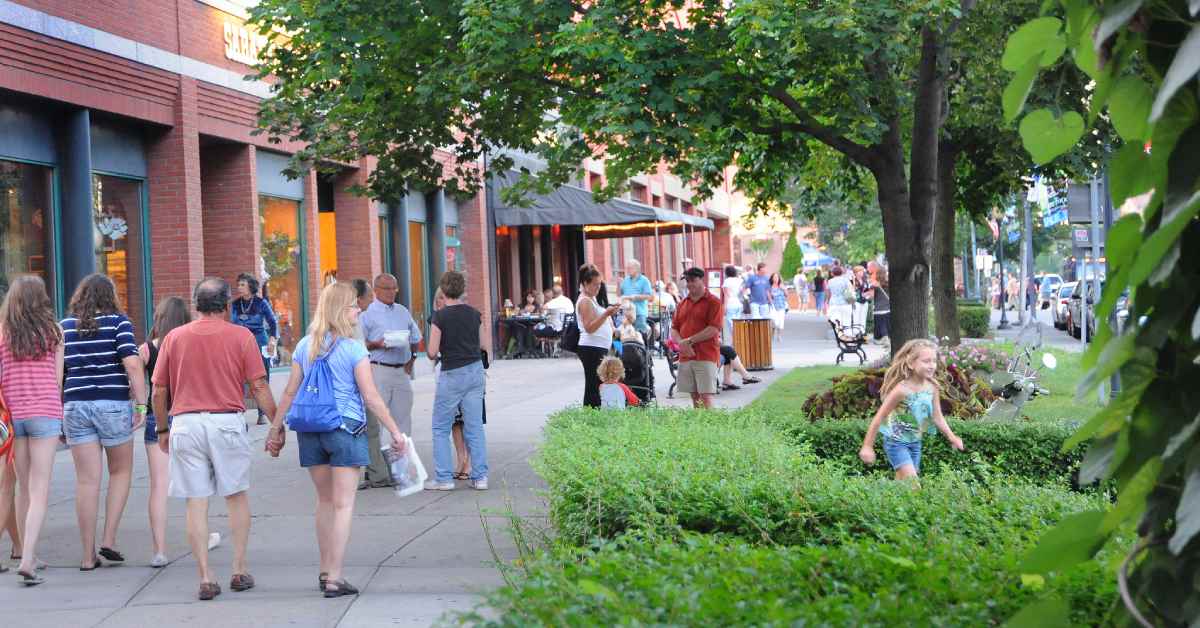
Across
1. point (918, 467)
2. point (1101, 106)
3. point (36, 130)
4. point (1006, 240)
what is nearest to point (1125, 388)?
point (1101, 106)

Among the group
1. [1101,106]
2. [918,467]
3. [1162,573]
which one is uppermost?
[1101,106]

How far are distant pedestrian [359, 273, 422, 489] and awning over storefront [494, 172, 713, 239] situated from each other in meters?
14.0

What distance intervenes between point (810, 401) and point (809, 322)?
34306mm

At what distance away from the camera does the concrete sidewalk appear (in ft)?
22.5

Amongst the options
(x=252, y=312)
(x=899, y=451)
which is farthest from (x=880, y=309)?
(x=899, y=451)

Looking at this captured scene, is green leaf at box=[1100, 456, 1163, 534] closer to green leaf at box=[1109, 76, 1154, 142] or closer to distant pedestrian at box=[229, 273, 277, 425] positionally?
green leaf at box=[1109, 76, 1154, 142]

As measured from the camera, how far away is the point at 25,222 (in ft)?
47.6

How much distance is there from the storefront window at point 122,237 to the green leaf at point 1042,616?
1515 centimetres

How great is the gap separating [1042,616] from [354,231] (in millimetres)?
21383

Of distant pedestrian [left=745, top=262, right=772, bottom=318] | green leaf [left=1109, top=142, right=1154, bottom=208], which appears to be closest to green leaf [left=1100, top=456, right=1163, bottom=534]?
green leaf [left=1109, top=142, right=1154, bottom=208]

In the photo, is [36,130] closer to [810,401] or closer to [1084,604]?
[810,401]

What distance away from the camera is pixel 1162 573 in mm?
1829

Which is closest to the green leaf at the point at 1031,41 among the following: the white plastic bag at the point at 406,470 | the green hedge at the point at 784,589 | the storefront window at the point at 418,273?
the green hedge at the point at 784,589

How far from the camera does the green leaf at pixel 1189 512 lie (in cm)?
153
